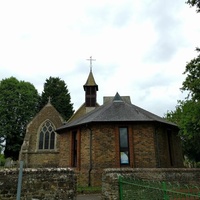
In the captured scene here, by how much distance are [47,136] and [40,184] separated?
2200 centimetres

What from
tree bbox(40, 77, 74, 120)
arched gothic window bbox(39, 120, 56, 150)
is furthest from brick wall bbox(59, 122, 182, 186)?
tree bbox(40, 77, 74, 120)

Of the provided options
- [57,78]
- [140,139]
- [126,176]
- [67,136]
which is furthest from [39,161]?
[57,78]

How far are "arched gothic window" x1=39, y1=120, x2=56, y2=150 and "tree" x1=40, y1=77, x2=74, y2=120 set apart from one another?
540 inches

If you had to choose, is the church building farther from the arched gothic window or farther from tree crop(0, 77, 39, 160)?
tree crop(0, 77, 39, 160)

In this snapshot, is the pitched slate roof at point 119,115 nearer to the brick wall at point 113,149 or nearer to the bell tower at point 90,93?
the brick wall at point 113,149

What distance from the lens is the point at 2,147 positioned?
37.7 m

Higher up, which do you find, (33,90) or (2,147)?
(33,90)

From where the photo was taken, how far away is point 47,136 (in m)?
28.2

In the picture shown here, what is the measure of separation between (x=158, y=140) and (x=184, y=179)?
17.7 feet

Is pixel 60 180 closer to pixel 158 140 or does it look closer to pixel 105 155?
pixel 105 155

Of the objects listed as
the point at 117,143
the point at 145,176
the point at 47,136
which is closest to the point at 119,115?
the point at 117,143

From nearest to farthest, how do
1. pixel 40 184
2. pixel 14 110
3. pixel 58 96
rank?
pixel 40 184, pixel 14 110, pixel 58 96

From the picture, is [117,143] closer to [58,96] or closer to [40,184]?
[40,184]

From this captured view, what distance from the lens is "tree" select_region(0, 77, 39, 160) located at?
36.1 metres
